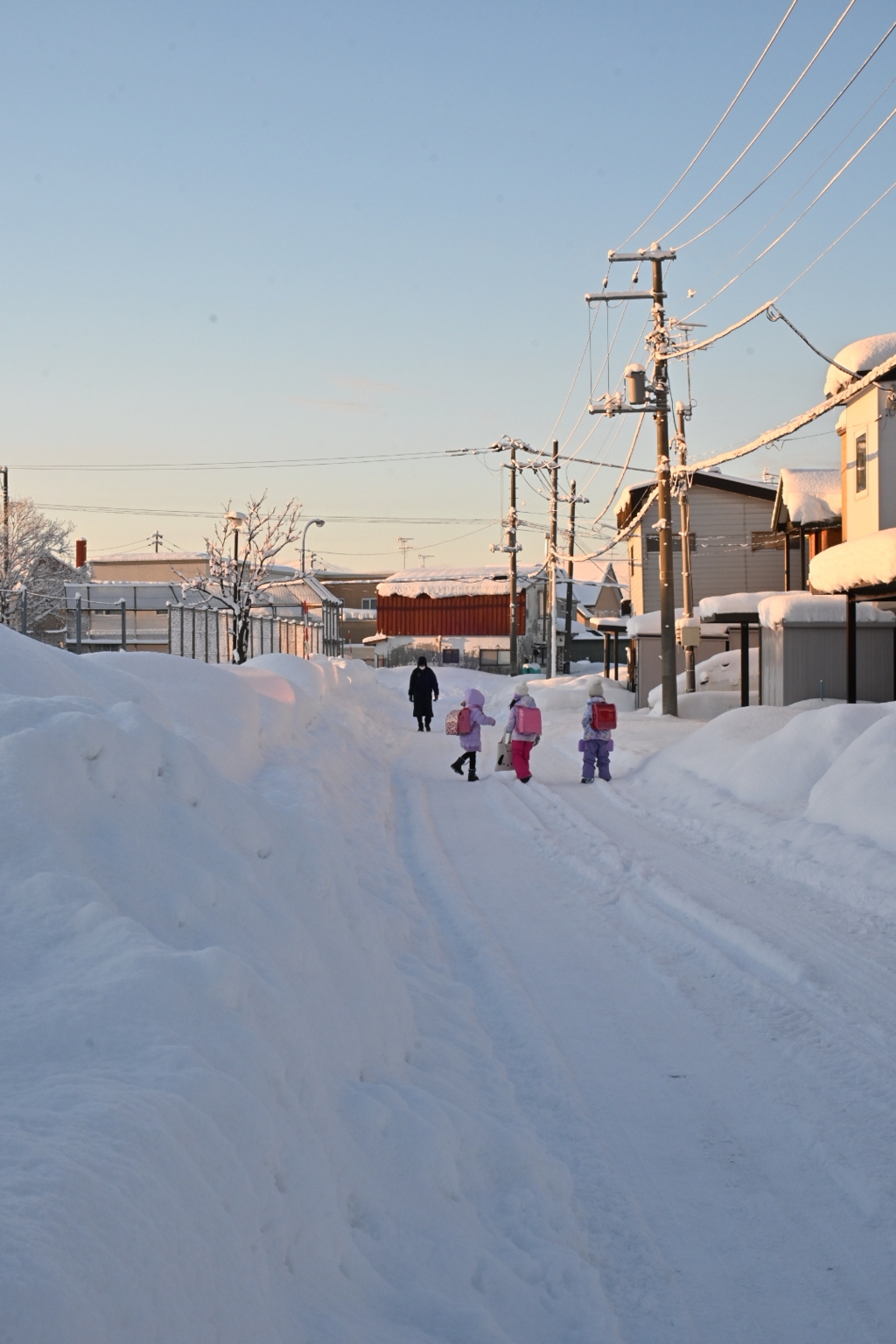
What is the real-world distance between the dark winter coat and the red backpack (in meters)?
9.70

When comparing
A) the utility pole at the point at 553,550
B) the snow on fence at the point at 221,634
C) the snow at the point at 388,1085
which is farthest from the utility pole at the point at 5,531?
the snow at the point at 388,1085

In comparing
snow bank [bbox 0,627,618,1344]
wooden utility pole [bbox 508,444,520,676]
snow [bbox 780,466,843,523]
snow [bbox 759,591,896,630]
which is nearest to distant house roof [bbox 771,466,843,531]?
snow [bbox 780,466,843,523]

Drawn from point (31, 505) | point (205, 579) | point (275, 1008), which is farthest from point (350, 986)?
point (31, 505)

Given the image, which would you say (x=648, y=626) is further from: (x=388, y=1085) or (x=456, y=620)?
(x=456, y=620)

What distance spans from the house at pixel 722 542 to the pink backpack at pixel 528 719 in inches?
994

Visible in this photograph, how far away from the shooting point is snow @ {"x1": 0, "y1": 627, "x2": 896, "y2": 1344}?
272 cm

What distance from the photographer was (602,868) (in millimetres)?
10031

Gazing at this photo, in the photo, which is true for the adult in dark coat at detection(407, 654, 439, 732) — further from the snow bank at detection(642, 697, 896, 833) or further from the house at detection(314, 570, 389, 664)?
the house at detection(314, 570, 389, 664)

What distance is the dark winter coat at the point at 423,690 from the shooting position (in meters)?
26.2

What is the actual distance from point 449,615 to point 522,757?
192ft

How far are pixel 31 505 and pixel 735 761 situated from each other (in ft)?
182

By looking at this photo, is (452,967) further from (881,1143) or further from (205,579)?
(205,579)

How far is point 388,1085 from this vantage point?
180 inches

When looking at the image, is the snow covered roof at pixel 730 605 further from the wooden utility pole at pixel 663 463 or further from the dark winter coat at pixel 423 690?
the dark winter coat at pixel 423 690
